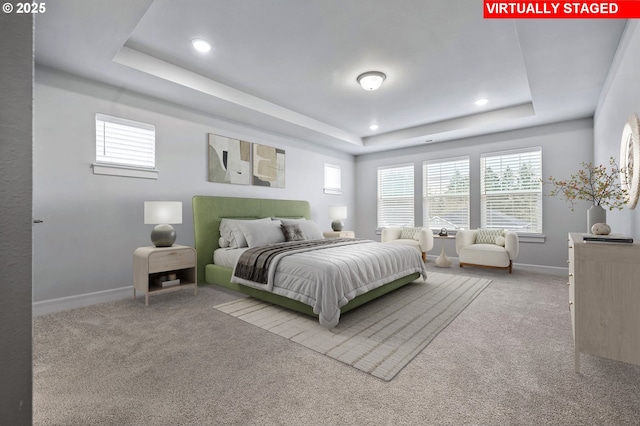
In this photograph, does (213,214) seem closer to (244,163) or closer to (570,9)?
(244,163)

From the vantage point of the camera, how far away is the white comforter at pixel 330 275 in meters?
2.66

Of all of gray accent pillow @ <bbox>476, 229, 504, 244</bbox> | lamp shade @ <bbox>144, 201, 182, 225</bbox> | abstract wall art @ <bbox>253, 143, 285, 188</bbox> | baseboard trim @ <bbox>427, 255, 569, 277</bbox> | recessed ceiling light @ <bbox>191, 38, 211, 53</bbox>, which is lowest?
baseboard trim @ <bbox>427, 255, 569, 277</bbox>

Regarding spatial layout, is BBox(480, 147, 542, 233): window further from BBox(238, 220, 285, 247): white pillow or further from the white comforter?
BBox(238, 220, 285, 247): white pillow

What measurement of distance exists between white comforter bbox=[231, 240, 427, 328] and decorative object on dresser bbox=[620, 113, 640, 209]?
219 cm

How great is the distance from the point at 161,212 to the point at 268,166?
2353 millimetres

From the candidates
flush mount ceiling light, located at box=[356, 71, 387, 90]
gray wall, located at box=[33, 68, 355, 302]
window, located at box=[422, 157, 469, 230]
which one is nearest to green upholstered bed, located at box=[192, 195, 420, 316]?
gray wall, located at box=[33, 68, 355, 302]

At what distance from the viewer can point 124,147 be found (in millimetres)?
3715

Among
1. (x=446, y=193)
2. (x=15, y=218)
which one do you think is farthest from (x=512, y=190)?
(x=15, y=218)

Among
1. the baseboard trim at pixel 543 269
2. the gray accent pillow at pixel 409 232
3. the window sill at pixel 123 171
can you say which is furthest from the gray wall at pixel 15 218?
the baseboard trim at pixel 543 269

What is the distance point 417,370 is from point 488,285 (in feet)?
9.44

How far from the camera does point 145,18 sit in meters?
2.65

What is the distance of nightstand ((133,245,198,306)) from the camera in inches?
129

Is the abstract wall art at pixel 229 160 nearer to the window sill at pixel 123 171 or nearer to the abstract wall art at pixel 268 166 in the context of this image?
the abstract wall art at pixel 268 166

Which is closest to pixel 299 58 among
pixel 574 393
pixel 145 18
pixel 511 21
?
pixel 145 18
